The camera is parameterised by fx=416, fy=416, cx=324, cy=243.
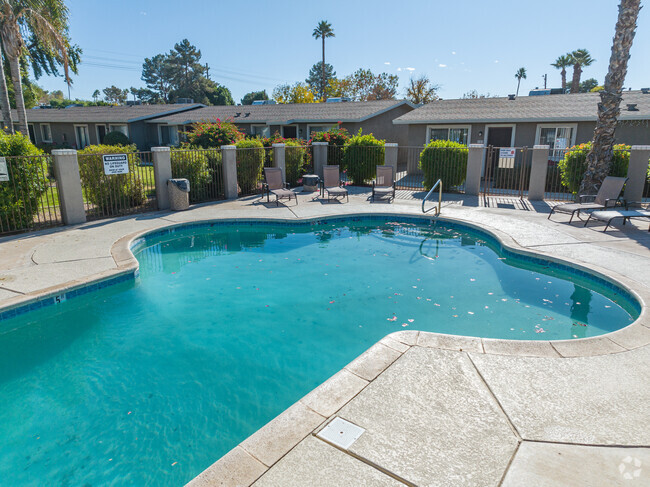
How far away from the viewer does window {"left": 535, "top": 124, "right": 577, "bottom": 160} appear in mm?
16984

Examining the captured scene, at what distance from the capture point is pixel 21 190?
9062mm

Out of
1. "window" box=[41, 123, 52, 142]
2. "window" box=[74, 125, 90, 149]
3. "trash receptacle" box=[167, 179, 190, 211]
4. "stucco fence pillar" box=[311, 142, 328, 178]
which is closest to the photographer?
"trash receptacle" box=[167, 179, 190, 211]

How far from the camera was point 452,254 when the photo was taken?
8.77 m

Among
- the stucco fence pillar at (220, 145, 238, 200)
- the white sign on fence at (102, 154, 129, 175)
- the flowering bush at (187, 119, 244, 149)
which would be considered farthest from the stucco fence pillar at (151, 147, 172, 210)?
the flowering bush at (187, 119, 244, 149)

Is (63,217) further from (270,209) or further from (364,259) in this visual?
(364,259)

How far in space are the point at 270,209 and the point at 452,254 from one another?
5.40 m

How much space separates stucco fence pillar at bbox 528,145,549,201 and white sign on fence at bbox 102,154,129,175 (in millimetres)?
11557

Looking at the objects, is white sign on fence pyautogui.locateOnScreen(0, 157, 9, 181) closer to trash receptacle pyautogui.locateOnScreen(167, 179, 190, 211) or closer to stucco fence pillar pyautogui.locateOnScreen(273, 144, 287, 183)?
trash receptacle pyautogui.locateOnScreen(167, 179, 190, 211)

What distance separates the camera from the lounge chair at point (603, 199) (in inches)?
397

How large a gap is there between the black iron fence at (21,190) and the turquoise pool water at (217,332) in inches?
107

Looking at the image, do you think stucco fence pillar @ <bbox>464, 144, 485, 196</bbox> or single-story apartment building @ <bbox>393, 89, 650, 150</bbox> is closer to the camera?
stucco fence pillar @ <bbox>464, 144, 485, 196</bbox>

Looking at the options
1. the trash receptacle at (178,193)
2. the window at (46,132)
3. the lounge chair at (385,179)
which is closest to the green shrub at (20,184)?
the trash receptacle at (178,193)

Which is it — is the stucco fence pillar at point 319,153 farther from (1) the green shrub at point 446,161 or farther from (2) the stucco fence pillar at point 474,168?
(2) the stucco fence pillar at point 474,168

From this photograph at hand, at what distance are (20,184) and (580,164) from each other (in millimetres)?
14708
